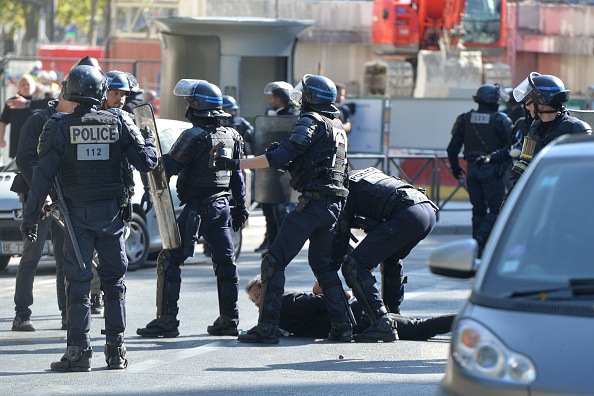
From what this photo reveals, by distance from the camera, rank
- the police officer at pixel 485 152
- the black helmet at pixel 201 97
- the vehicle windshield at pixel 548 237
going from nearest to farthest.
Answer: the vehicle windshield at pixel 548 237 → the black helmet at pixel 201 97 → the police officer at pixel 485 152

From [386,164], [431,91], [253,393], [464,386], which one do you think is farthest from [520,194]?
[431,91]

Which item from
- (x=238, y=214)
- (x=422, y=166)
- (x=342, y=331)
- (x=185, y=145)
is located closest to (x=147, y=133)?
(x=185, y=145)

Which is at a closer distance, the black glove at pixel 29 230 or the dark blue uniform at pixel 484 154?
the black glove at pixel 29 230

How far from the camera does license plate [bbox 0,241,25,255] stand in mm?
12039

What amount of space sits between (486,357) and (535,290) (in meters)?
0.36

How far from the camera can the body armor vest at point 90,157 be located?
24.8 feet

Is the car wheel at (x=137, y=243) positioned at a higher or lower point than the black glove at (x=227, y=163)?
lower

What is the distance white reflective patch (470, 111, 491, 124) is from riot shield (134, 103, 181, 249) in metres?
6.26

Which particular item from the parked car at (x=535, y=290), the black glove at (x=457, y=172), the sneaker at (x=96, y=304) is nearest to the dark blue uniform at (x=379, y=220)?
the sneaker at (x=96, y=304)

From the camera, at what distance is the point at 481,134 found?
1443 cm

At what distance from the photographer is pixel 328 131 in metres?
8.61

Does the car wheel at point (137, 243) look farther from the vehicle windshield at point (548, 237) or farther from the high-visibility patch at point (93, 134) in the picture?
the vehicle windshield at point (548, 237)

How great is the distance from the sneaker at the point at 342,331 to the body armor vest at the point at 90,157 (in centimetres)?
204

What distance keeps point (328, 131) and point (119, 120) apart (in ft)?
5.21
